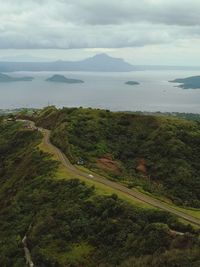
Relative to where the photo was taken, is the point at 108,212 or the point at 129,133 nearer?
the point at 108,212

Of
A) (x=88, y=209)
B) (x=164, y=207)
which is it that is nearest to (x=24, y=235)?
(x=88, y=209)

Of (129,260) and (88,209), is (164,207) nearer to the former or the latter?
(88,209)

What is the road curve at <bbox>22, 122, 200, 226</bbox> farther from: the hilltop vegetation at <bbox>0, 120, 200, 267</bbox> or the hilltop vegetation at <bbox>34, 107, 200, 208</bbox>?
the hilltop vegetation at <bbox>0, 120, 200, 267</bbox>

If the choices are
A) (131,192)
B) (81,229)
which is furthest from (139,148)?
(81,229)

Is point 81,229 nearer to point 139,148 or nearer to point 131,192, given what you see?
point 131,192

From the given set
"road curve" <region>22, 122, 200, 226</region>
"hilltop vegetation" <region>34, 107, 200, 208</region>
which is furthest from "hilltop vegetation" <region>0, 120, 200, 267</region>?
"hilltop vegetation" <region>34, 107, 200, 208</region>

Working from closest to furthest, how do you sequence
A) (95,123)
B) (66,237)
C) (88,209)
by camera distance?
1. (66,237)
2. (88,209)
3. (95,123)
